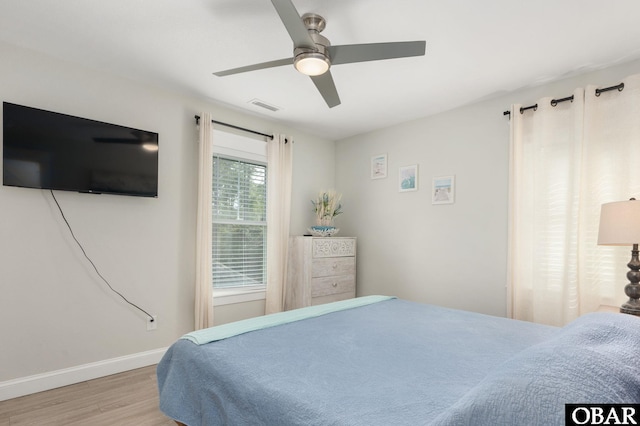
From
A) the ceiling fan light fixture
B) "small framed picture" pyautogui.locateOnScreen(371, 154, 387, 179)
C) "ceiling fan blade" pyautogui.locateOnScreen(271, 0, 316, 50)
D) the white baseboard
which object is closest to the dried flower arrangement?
"small framed picture" pyautogui.locateOnScreen(371, 154, 387, 179)

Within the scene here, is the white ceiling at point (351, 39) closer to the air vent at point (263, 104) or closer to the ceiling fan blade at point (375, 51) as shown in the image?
the air vent at point (263, 104)

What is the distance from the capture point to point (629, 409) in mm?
745

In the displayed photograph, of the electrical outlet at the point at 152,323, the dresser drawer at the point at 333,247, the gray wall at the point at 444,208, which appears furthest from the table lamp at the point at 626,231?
the electrical outlet at the point at 152,323

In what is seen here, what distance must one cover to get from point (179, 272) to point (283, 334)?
188 cm

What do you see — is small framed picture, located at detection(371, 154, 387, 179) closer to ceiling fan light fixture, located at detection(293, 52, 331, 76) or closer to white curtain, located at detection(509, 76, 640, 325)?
white curtain, located at detection(509, 76, 640, 325)

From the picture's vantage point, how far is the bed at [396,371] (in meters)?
0.78

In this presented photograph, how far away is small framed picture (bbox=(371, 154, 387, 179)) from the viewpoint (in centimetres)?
412

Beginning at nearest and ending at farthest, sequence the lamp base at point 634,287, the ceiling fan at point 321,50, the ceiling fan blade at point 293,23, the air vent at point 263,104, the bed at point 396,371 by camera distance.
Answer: the bed at point 396,371
the ceiling fan blade at point 293,23
the ceiling fan at point 321,50
the lamp base at point 634,287
the air vent at point 263,104

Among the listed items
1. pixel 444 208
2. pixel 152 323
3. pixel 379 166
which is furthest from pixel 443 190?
pixel 152 323

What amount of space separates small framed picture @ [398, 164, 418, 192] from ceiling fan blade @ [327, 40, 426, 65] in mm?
2124

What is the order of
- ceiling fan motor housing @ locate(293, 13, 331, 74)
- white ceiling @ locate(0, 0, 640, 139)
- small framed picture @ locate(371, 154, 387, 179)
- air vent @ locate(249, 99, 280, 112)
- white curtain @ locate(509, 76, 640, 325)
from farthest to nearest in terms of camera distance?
small framed picture @ locate(371, 154, 387, 179), air vent @ locate(249, 99, 280, 112), white curtain @ locate(509, 76, 640, 325), white ceiling @ locate(0, 0, 640, 139), ceiling fan motor housing @ locate(293, 13, 331, 74)

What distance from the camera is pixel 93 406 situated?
221 cm

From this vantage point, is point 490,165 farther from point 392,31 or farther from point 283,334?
point 283,334

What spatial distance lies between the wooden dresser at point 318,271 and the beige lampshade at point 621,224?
247 cm
